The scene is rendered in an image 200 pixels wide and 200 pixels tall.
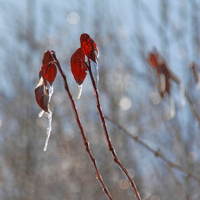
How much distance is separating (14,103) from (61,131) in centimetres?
87

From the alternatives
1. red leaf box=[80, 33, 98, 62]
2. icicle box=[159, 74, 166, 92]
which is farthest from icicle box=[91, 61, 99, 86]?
icicle box=[159, 74, 166, 92]

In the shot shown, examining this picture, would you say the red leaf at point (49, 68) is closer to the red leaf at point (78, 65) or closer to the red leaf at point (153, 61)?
the red leaf at point (78, 65)

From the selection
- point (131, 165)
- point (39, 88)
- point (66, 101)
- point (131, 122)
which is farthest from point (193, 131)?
point (66, 101)

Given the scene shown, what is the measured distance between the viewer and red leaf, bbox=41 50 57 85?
0.85m

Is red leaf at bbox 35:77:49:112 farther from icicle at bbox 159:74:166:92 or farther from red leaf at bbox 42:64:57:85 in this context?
icicle at bbox 159:74:166:92

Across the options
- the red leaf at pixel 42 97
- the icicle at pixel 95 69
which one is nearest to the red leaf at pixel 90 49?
the icicle at pixel 95 69

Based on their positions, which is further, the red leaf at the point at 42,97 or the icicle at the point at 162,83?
the icicle at the point at 162,83

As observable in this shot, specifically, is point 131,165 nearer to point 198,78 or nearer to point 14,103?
point 14,103

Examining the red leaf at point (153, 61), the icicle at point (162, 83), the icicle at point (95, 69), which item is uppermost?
the red leaf at point (153, 61)

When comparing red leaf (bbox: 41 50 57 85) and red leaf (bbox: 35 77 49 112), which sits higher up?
red leaf (bbox: 41 50 57 85)

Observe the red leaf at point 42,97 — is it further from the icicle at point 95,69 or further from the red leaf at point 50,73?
the icicle at point 95,69

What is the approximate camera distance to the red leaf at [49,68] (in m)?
0.85

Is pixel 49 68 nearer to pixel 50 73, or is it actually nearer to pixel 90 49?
pixel 50 73

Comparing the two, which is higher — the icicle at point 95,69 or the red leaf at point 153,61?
the red leaf at point 153,61
